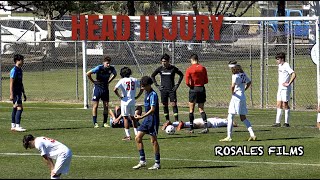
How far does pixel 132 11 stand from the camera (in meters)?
56.7

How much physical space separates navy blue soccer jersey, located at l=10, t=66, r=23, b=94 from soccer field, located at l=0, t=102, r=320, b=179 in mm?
1140

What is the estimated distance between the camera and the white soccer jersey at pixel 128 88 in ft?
73.5

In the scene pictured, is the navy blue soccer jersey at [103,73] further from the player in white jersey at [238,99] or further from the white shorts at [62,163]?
the white shorts at [62,163]

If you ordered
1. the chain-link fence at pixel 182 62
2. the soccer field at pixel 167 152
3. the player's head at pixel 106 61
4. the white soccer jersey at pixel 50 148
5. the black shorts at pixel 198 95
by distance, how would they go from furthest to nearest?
the chain-link fence at pixel 182 62 → the player's head at pixel 106 61 → the black shorts at pixel 198 95 → the soccer field at pixel 167 152 → the white soccer jersey at pixel 50 148

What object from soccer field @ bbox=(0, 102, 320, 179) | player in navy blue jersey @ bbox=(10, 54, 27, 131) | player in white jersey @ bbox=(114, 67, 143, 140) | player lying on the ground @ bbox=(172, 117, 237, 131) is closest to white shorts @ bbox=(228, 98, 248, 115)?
soccer field @ bbox=(0, 102, 320, 179)

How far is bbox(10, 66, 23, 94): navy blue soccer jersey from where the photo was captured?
24.2 meters

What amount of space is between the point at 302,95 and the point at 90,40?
878cm

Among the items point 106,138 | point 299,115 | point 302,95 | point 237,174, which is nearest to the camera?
point 237,174

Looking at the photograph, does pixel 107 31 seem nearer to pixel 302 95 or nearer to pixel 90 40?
pixel 90 40

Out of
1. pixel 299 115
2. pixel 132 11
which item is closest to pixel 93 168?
pixel 299 115

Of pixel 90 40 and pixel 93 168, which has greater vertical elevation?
pixel 90 40

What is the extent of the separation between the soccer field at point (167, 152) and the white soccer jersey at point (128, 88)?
1.02 meters

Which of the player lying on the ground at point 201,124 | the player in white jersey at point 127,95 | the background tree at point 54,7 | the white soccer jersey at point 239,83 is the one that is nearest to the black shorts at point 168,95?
the player lying on the ground at point 201,124

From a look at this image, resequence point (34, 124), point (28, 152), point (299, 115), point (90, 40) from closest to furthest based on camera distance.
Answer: point (28, 152) < point (34, 124) < point (299, 115) < point (90, 40)
